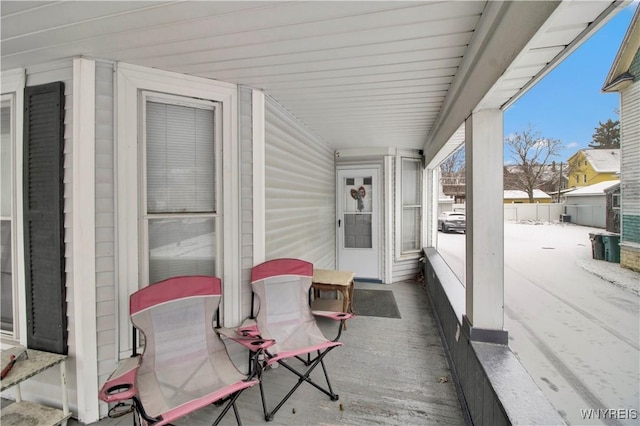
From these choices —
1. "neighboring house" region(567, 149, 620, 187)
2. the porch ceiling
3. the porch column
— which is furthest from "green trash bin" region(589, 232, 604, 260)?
the porch ceiling

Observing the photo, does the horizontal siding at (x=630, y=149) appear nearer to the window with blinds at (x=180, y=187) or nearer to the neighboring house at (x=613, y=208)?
the neighboring house at (x=613, y=208)

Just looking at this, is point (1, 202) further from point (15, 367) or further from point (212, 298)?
point (212, 298)

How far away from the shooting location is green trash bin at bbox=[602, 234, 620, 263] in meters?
1.12

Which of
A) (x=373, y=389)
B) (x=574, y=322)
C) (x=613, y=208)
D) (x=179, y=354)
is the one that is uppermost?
(x=613, y=208)

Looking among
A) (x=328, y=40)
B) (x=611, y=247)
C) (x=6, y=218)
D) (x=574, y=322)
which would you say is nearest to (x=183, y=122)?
(x=328, y=40)

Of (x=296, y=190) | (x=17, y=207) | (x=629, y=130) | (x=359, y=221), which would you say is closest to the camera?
(x=629, y=130)

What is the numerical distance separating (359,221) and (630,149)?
461 centimetres

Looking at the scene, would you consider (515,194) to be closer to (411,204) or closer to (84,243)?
(84,243)

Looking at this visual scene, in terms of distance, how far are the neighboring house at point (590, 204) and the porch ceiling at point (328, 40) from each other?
59 centimetres

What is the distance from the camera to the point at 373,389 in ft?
7.51

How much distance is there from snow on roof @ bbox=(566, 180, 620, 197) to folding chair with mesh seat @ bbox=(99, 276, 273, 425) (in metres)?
2.00

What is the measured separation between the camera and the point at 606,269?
49.5 inches

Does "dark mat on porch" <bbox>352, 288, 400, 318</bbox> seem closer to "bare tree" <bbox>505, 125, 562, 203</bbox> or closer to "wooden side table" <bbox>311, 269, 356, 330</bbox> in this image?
"wooden side table" <bbox>311, 269, 356, 330</bbox>

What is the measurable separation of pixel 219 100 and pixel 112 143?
89cm
